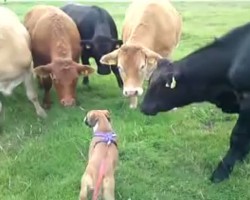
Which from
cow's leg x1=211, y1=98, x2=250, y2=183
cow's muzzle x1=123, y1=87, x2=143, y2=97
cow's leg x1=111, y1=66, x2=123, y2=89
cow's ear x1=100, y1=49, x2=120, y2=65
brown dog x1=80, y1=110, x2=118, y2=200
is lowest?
cow's leg x1=111, y1=66, x2=123, y2=89

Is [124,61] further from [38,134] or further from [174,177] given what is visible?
[174,177]

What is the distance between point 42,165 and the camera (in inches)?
269

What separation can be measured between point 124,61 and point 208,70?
1.82 meters

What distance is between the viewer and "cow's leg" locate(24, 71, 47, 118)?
28.0 feet

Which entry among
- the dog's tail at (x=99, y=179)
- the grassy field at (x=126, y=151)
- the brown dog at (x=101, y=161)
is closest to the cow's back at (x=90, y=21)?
the grassy field at (x=126, y=151)

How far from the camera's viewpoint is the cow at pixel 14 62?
26.8ft

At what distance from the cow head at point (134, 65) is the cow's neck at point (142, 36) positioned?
428 mm

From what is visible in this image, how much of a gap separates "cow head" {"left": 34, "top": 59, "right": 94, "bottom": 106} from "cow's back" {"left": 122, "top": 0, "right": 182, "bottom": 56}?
127 centimetres

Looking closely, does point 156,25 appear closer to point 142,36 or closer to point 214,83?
point 142,36

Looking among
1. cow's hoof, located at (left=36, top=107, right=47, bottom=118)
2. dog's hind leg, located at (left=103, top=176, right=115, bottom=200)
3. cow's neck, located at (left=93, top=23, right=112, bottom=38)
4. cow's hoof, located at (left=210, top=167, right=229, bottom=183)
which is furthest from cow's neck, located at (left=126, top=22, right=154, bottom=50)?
dog's hind leg, located at (left=103, top=176, right=115, bottom=200)

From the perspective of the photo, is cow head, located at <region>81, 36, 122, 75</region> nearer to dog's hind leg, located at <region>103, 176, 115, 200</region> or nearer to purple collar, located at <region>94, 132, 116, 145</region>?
purple collar, located at <region>94, 132, 116, 145</region>

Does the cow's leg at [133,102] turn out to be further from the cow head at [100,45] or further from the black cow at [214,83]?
the black cow at [214,83]

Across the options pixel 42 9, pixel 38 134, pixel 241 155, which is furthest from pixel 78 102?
pixel 241 155

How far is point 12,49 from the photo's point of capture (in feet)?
27.3
